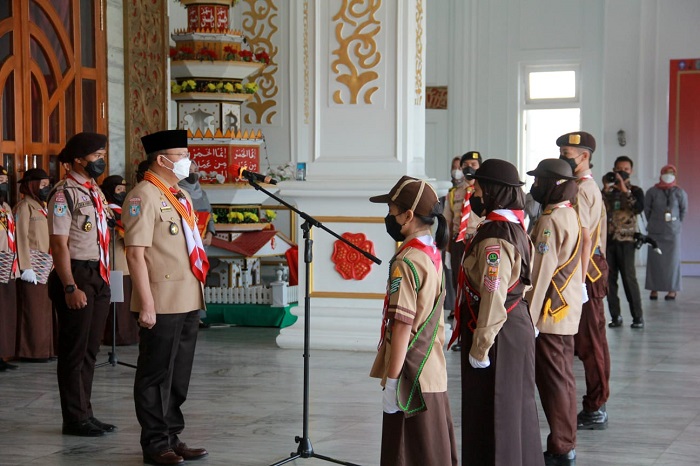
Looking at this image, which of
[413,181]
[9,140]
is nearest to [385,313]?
[413,181]

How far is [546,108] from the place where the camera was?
1844 cm

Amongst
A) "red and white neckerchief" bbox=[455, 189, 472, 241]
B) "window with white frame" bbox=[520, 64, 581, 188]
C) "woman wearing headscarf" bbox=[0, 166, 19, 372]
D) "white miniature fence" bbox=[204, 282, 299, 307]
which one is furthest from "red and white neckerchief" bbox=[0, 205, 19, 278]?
"window with white frame" bbox=[520, 64, 581, 188]

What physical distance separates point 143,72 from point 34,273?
310 centimetres

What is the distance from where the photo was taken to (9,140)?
8836mm

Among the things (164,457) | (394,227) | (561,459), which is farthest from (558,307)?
(164,457)

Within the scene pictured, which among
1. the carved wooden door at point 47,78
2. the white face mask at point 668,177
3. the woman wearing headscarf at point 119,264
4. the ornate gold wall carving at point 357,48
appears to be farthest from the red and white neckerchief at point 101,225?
the white face mask at point 668,177

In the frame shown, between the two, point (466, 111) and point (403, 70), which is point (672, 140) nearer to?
point (466, 111)

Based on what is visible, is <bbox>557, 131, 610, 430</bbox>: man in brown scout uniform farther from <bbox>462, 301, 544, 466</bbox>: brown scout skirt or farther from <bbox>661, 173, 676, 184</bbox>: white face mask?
<bbox>661, 173, 676, 184</bbox>: white face mask

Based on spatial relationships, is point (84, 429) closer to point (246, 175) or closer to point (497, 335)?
point (246, 175)

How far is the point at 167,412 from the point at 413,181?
207cm

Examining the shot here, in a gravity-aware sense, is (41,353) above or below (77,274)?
below

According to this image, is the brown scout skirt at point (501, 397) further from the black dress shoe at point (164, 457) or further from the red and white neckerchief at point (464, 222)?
the red and white neckerchief at point (464, 222)

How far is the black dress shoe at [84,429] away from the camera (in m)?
6.05

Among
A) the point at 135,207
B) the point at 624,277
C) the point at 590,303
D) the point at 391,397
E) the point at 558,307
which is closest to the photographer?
the point at 391,397
